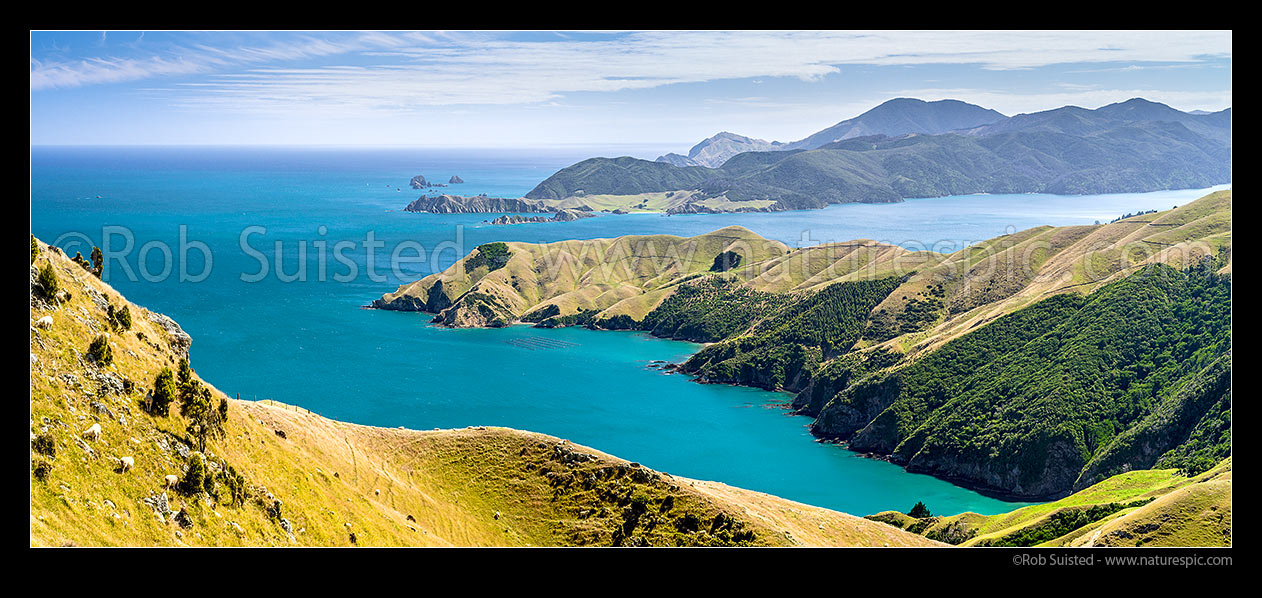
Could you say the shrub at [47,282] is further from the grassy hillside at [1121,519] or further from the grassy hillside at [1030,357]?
the grassy hillside at [1030,357]

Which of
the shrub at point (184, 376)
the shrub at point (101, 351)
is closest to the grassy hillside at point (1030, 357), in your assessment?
the shrub at point (184, 376)

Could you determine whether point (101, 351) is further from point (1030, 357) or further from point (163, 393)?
point (1030, 357)

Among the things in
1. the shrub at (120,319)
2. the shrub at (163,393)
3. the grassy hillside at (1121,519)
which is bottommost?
the grassy hillside at (1121,519)

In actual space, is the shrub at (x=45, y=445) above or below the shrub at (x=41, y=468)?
above

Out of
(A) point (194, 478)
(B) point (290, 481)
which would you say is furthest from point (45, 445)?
(B) point (290, 481)
